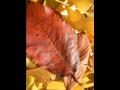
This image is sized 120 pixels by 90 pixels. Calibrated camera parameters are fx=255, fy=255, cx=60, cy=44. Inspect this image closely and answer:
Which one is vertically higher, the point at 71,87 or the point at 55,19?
the point at 55,19

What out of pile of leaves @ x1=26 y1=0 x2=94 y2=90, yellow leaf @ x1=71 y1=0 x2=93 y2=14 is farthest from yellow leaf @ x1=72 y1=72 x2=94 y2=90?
yellow leaf @ x1=71 y1=0 x2=93 y2=14

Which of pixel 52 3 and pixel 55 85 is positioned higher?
pixel 52 3

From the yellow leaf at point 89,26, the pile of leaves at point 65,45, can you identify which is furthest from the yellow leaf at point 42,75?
the yellow leaf at point 89,26

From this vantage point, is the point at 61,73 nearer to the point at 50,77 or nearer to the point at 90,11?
the point at 50,77

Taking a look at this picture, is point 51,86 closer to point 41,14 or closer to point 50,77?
point 50,77

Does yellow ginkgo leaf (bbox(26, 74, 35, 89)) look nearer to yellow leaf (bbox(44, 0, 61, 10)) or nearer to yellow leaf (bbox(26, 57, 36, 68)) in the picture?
yellow leaf (bbox(26, 57, 36, 68))

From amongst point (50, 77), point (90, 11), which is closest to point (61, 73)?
point (50, 77)

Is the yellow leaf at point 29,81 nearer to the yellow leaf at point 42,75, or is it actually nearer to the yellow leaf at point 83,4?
the yellow leaf at point 42,75

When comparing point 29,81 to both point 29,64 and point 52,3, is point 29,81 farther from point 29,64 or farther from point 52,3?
point 52,3

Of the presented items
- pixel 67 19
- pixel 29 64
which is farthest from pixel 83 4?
pixel 29 64
